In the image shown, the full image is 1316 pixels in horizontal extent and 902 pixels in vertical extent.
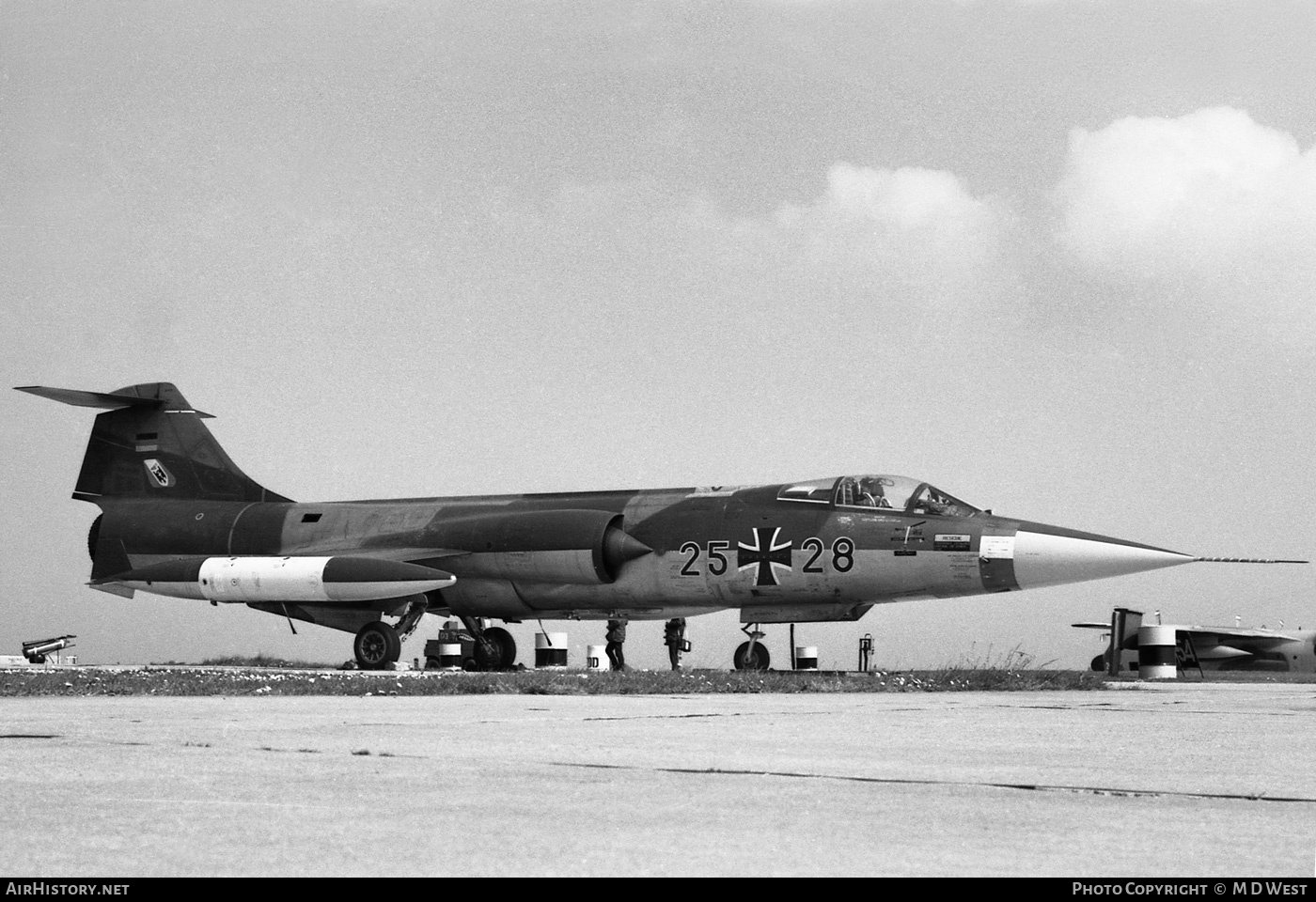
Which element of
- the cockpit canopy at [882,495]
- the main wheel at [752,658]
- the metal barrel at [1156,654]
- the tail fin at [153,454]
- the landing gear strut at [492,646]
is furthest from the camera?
the tail fin at [153,454]

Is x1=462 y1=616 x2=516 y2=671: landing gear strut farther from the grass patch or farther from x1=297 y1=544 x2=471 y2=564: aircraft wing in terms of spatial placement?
the grass patch

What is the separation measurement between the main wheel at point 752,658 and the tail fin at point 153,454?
32.4 feet

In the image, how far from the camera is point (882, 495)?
20.5 m

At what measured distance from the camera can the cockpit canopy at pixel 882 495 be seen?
20.2 metres

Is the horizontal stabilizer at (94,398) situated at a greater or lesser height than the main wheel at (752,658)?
greater

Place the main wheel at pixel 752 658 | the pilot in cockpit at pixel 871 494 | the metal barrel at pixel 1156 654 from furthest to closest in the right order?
the main wheel at pixel 752 658, the metal barrel at pixel 1156 654, the pilot in cockpit at pixel 871 494

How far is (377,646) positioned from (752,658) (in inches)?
228

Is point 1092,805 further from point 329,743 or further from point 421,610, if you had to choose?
point 421,610

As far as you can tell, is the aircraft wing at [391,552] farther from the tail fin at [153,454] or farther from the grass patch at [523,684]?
the grass patch at [523,684]

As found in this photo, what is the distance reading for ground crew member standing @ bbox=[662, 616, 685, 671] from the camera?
2442 cm

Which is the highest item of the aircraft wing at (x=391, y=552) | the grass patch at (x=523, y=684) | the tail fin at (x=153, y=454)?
the tail fin at (x=153, y=454)

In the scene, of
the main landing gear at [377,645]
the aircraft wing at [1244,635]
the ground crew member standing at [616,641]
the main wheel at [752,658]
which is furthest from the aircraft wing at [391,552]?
the aircraft wing at [1244,635]

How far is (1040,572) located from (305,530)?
12.7 metres
